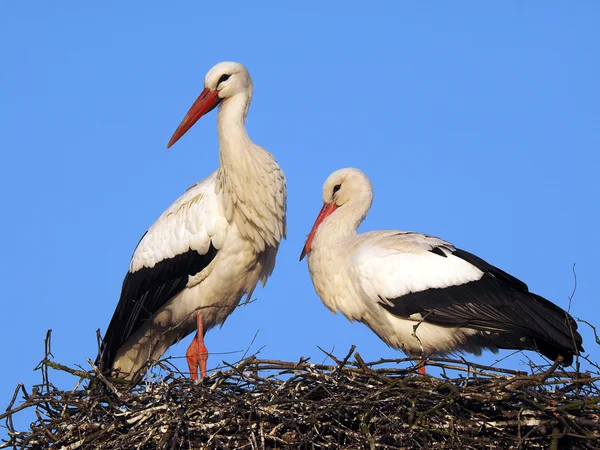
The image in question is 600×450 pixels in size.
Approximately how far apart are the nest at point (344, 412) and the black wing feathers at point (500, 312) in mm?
766

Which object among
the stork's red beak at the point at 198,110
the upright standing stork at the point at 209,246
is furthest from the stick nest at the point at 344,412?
the stork's red beak at the point at 198,110

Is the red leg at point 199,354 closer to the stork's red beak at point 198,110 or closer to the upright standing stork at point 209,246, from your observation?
the upright standing stork at point 209,246

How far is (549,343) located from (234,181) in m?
2.17

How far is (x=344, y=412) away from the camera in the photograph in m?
5.75

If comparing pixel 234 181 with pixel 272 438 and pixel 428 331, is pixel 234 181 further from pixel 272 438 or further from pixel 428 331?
pixel 272 438

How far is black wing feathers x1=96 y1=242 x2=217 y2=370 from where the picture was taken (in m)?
7.16

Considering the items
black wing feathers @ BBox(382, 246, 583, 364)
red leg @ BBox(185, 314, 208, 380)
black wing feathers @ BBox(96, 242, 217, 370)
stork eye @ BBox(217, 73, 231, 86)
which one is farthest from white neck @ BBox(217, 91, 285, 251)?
black wing feathers @ BBox(382, 246, 583, 364)

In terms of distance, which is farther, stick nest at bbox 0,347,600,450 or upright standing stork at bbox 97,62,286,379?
upright standing stork at bbox 97,62,286,379

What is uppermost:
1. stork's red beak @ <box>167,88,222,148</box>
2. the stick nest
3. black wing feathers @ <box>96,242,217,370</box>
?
stork's red beak @ <box>167,88,222,148</box>

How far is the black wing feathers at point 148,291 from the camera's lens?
7164 mm

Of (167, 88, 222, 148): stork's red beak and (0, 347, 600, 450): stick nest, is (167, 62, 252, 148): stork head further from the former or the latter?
(0, 347, 600, 450): stick nest

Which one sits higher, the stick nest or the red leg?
the red leg

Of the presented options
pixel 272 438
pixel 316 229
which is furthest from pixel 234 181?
pixel 272 438

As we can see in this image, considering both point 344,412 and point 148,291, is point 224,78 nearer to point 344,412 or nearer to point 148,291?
point 148,291
